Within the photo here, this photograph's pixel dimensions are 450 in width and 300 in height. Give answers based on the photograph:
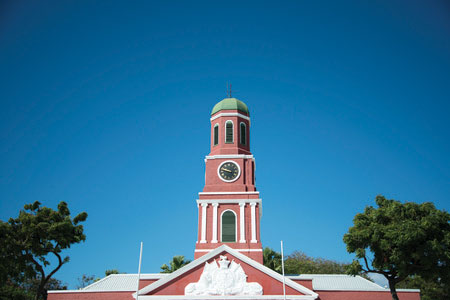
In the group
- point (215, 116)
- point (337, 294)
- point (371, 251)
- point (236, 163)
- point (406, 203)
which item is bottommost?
point (337, 294)

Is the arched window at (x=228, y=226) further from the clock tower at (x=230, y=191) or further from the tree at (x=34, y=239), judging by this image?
the tree at (x=34, y=239)

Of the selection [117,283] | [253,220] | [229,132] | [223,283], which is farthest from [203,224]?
[229,132]

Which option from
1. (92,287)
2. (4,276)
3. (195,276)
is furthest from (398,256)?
(4,276)

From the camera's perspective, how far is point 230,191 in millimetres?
40375

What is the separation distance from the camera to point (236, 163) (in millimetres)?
41500

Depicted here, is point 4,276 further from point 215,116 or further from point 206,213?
point 215,116

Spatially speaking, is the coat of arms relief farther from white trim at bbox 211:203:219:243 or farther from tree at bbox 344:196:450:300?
tree at bbox 344:196:450:300

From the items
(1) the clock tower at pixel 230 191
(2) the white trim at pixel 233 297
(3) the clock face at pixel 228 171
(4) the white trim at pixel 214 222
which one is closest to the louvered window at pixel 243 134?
(1) the clock tower at pixel 230 191

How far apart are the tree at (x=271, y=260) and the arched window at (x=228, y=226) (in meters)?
4.74

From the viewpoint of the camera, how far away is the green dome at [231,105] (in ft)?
144

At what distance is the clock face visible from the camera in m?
41.1

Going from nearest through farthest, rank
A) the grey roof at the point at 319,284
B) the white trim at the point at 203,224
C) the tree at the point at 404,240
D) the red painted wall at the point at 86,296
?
1. the tree at the point at 404,240
2. the red painted wall at the point at 86,296
3. the grey roof at the point at 319,284
4. the white trim at the point at 203,224

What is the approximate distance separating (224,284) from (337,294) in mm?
8934

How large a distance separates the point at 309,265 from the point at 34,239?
37665 millimetres
